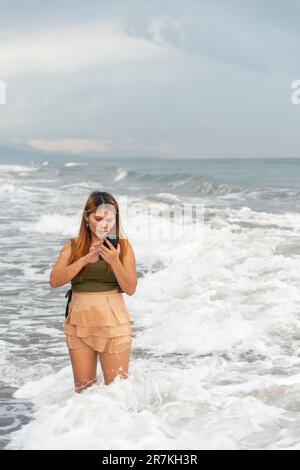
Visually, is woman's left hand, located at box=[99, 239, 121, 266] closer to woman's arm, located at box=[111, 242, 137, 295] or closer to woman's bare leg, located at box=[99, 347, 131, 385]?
woman's arm, located at box=[111, 242, 137, 295]

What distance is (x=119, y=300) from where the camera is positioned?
16.9ft

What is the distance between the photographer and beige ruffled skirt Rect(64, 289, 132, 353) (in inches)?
199

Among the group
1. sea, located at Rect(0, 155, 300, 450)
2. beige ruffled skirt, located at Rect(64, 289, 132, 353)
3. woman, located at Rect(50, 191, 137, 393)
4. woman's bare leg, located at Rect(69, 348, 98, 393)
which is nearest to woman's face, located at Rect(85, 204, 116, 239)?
woman, located at Rect(50, 191, 137, 393)

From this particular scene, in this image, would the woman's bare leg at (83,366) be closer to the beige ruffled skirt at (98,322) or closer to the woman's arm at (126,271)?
the beige ruffled skirt at (98,322)

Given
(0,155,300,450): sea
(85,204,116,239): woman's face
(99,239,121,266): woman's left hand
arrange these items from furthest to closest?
(0,155,300,450): sea, (85,204,116,239): woman's face, (99,239,121,266): woman's left hand

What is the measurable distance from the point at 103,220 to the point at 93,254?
0.27 meters

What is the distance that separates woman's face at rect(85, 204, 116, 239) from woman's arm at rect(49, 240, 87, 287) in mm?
228

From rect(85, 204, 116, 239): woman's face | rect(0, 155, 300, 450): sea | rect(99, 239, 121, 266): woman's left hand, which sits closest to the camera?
rect(99, 239, 121, 266): woman's left hand

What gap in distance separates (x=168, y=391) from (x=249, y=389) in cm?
76

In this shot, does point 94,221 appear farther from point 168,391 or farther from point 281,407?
point 281,407

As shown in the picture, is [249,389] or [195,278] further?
[195,278]

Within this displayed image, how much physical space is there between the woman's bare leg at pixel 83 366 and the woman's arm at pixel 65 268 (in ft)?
1.90

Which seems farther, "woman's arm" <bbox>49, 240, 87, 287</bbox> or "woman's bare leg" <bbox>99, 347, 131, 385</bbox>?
"woman's bare leg" <bbox>99, 347, 131, 385</bbox>
